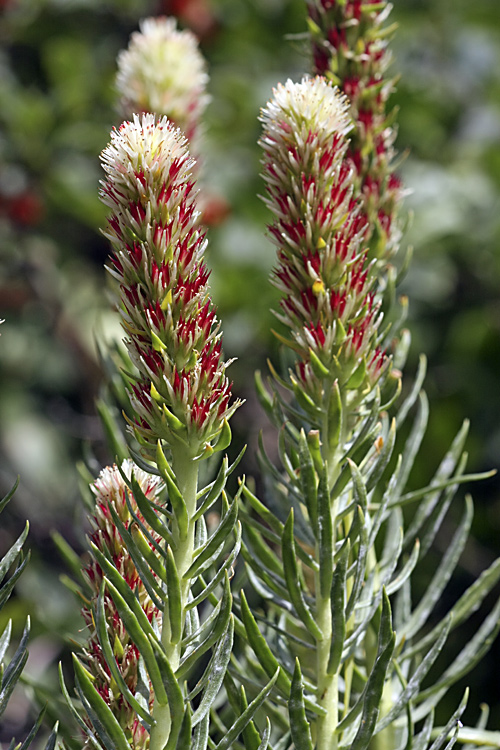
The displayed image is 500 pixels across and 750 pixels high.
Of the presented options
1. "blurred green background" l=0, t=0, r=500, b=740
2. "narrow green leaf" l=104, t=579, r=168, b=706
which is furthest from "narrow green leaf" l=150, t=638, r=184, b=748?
"blurred green background" l=0, t=0, r=500, b=740

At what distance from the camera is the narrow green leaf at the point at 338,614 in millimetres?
283

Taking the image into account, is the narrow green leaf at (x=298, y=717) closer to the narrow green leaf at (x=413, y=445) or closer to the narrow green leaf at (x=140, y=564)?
the narrow green leaf at (x=140, y=564)

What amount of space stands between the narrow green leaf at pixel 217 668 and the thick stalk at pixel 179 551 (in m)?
0.01

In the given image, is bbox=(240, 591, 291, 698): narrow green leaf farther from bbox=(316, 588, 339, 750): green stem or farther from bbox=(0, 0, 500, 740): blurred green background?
bbox=(0, 0, 500, 740): blurred green background

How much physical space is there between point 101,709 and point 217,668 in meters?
0.04

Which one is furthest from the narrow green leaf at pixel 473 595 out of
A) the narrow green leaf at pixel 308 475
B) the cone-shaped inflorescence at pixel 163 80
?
the cone-shaped inflorescence at pixel 163 80

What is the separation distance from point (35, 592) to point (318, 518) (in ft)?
3.05

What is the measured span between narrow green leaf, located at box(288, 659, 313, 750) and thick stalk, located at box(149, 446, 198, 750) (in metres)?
0.04

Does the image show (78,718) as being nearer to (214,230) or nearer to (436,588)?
(436,588)

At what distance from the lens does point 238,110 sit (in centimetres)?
153

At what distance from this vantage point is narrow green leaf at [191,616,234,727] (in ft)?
0.86

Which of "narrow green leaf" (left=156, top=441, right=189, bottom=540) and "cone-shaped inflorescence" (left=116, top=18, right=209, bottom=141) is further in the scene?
"cone-shaped inflorescence" (left=116, top=18, right=209, bottom=141)

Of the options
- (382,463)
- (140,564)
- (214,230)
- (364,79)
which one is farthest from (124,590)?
(214,230)

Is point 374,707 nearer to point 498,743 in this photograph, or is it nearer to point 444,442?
point 498,743
